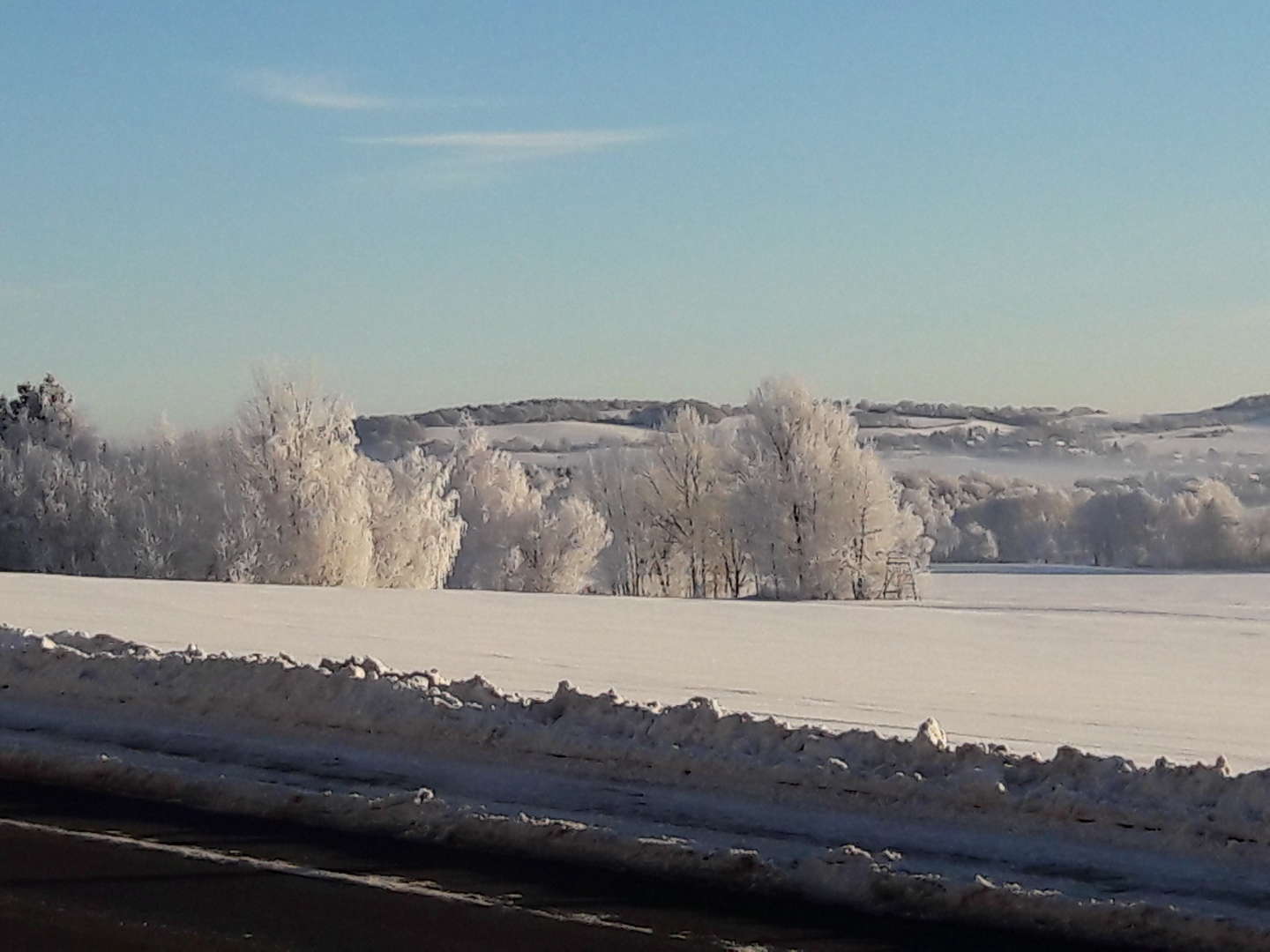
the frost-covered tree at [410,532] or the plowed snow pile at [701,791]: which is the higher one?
the frost-covered tree at [410,532]

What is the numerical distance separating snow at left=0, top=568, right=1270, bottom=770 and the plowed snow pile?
4114mm

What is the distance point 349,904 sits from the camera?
6910 millimetres

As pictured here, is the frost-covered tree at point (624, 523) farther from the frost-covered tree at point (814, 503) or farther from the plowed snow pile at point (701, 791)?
the plowed snow pile at point (701, 791)

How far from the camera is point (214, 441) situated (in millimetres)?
62781

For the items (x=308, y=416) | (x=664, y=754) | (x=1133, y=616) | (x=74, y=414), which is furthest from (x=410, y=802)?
(x=74, y=414)

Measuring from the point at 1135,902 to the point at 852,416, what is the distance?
206 feet

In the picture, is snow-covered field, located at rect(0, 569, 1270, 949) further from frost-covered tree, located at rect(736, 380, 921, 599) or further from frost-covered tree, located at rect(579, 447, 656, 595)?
frost-covered tree, located at rect(579, 447, 656, 595)

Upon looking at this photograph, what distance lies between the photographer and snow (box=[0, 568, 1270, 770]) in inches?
622

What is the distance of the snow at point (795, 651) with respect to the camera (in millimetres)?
15805

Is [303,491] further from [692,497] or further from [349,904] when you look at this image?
[349,904]

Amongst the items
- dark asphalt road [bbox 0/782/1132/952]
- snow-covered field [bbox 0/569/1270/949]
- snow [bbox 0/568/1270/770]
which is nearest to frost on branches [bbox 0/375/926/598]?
snow [bbox 0/568/1270/770]

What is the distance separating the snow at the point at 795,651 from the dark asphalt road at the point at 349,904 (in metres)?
6.58

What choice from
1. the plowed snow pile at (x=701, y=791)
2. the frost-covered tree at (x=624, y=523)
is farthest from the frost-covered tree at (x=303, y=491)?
the plowed snow pile at (x=701, y=791)

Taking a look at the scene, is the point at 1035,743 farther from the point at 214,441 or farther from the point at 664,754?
the point at 214,441
